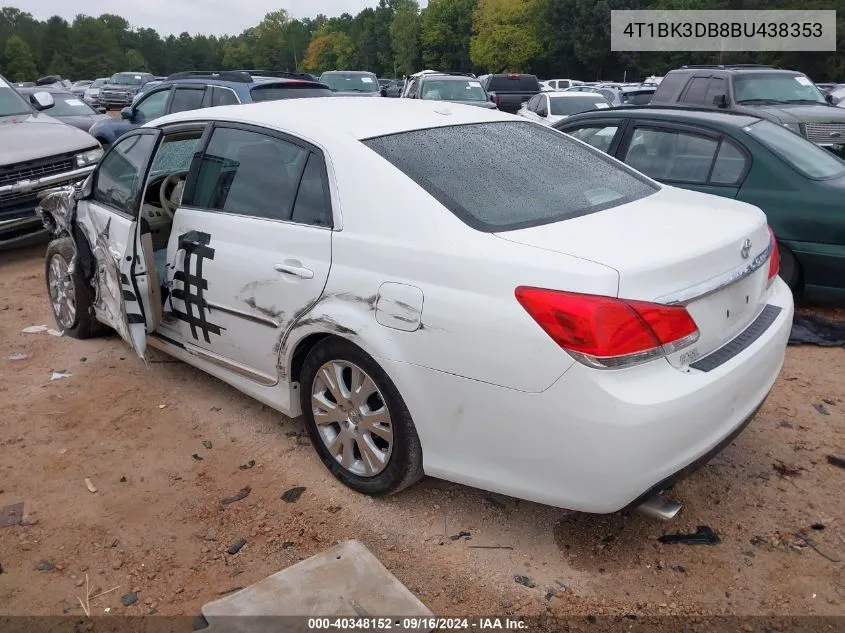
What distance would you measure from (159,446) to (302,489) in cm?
93

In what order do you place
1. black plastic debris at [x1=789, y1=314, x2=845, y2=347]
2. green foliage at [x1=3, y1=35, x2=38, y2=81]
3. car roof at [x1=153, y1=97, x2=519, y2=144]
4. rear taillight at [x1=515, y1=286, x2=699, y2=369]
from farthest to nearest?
green foliage at [x1=3, y1=35, x2=38, y2=81]
black plastic debris at [x1=789, y1=314, x2=845, y2=347]
car roof at [x1=153, y1=97, x2=519, y2=144]
rear taillight at [x1=515, y1=286, x2=699, y2=369]

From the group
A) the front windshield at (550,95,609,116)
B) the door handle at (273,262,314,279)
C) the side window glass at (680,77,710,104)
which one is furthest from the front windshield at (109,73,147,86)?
the door handle at (273,262,314,279)

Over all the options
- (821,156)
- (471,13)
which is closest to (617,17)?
(471,13)

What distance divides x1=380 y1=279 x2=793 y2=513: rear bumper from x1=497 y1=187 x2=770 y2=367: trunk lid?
0.51 ft

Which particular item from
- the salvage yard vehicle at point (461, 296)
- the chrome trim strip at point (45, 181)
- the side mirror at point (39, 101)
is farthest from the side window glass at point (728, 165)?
the side mirror at point (39, 101)

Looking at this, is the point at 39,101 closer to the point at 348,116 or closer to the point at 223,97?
the point at 223,97

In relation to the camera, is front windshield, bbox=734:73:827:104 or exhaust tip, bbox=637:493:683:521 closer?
exhaust tip, bbox=637:493:683:521

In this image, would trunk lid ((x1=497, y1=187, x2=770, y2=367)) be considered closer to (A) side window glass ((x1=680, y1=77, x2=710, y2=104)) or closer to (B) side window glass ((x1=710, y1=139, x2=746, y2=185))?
(B) side window glass ((x1=710, y1=139, x2=746, y2=185))

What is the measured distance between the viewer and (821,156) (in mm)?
5355

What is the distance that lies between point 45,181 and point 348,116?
5.22m

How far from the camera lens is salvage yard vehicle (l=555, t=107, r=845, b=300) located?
4.82 meters

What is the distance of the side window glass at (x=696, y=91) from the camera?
1071 centimetres

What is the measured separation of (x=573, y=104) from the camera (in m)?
13.8

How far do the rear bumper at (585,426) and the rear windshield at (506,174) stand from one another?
2.15ft
